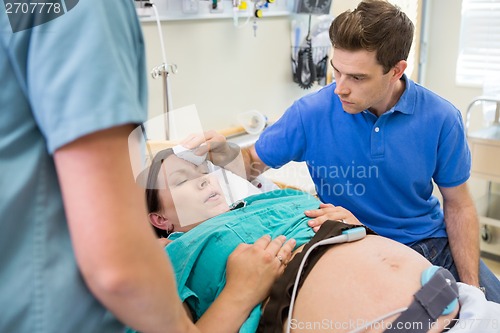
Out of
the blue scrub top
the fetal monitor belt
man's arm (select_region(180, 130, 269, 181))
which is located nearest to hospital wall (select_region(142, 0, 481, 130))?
man's arm (select_region(180, 130, 269, 181))

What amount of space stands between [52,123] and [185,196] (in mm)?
1018

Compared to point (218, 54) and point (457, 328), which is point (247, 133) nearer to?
point (218, 54)

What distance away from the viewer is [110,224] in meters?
0.60

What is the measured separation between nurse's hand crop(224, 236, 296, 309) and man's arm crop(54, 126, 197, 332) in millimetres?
522

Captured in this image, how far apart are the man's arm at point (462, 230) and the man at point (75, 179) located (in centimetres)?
135

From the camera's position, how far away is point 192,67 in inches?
101

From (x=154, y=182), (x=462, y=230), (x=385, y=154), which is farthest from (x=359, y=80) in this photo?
(x=154, y=182)

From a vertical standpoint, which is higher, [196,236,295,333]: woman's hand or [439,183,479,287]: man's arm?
[196,236,295,333]: woman's hand

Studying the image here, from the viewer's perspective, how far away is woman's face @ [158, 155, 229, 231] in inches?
62.6

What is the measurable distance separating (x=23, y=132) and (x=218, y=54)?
2.15m

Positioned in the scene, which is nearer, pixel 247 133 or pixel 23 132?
pixel 23 132

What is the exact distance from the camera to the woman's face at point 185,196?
62.6 inches

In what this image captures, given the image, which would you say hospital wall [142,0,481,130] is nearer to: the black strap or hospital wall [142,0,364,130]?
hospital wall [142,0,364,130]

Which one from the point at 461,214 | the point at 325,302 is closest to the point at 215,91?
the point at 461,214
